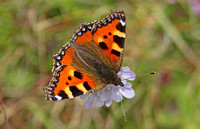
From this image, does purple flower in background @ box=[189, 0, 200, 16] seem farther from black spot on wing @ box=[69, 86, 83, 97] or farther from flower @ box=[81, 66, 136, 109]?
black spot on wing @ box=[69, 86, 83, 97]

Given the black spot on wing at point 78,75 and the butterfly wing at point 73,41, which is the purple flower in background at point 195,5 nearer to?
the butterfly wing at point 73,41

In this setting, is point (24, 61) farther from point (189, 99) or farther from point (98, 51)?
point (189, 99)

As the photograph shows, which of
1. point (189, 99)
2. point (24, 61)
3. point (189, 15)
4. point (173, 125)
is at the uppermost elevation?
point (189, 15)

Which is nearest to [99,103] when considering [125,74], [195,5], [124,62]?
[125,74]

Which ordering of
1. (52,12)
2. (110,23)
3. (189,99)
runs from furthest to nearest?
1. (52,12)
2. (189,99)
3. (110,23)

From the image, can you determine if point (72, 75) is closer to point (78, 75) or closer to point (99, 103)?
point (78, 75)

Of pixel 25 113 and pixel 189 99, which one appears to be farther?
pixel 25 113

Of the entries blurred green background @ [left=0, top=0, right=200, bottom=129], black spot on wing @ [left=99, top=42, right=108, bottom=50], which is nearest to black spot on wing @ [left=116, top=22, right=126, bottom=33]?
black spot on wing @ [left=99, top=42, right=108, bottom=50]

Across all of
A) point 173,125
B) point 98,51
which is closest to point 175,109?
point 173,125
